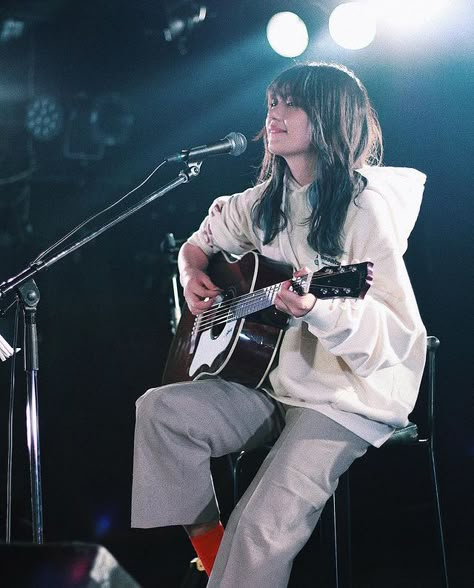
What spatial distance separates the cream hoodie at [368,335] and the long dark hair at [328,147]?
0.05 meters

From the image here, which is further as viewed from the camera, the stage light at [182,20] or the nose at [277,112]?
the stage light at [182,20]

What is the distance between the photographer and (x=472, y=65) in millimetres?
3260

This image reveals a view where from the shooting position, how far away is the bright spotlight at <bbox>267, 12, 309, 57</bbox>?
11.4 ft

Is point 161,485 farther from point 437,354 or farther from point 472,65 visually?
point 472,65

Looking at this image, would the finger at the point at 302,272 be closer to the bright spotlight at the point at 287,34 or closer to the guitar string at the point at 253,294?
the guitar string at the point at 253,294

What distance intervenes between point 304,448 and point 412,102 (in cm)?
193

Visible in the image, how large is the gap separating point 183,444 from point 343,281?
75cm

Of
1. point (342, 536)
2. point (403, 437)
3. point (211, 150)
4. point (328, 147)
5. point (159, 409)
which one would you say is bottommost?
point (342, 536)

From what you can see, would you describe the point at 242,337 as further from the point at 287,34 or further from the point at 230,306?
the point at 287,34

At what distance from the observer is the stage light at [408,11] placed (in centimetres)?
321

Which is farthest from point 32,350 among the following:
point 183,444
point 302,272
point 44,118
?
point 44,118

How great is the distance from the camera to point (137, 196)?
4.24 m

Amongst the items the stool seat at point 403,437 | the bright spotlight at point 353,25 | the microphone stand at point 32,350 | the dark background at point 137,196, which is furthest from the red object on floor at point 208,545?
the bright spotlight at point 353,25

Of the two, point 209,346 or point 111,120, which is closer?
point 209,346
